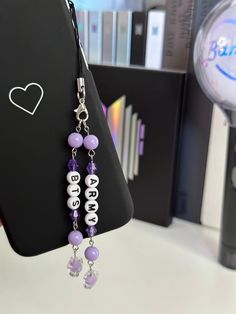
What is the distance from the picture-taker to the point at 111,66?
0.57m

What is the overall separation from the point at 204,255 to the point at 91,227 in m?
0.19

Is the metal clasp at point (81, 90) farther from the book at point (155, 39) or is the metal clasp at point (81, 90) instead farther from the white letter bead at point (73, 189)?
the book at point (155, 39)

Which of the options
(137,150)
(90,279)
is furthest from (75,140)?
(137,150)

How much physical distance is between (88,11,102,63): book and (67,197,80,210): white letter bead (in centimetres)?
30

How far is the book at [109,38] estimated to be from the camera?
0.59m

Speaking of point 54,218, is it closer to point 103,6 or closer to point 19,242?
point 19,242

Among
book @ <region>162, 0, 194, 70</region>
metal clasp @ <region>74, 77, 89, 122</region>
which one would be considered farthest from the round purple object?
book @ <region>162, 0, 194, 70</region>

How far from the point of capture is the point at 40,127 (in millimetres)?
359

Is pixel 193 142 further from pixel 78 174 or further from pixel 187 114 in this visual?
pixel 78 174

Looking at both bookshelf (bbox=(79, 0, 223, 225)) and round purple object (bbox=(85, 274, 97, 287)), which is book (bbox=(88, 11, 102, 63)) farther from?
round purple object (bbox=(85, 274, 97, 287))

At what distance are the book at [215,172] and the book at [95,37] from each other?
0.61 ft

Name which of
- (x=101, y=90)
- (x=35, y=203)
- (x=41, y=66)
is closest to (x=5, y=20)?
(x=41, y=66)

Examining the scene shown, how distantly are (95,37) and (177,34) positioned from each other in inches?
4.7

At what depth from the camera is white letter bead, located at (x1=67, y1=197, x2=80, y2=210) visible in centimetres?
37
